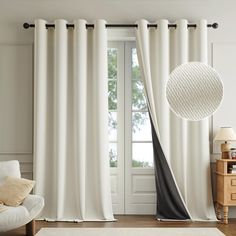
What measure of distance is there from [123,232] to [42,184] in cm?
128

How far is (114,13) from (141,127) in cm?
157

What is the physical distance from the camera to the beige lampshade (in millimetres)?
4930

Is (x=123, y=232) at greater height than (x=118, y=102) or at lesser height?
lesser

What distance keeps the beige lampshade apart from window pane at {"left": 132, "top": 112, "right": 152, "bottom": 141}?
0.96 m

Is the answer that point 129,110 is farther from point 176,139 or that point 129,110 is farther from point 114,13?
point 114,13

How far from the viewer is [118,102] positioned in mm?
5547

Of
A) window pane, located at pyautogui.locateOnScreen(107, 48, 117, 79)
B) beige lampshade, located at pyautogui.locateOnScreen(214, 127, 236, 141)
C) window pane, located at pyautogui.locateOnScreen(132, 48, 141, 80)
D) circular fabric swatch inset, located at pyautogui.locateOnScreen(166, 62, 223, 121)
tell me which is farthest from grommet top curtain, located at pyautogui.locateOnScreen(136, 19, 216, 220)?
circular fabric swatch inset, located at pyautogui.locateOnScreen(166, 62, 223, 121)

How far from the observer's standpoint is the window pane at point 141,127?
553 centimetres

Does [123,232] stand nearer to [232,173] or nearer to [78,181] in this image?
[78,181]

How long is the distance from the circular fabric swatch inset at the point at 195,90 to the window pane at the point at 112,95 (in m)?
3.66

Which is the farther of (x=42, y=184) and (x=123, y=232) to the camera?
(x=42, y=184)

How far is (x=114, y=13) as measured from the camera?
17.8 ft

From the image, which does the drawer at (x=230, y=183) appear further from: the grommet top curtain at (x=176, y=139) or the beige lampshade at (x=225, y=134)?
the beige lampshade at (x=225, y=134)

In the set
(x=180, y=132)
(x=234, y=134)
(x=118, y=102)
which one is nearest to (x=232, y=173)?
(x=234, y=134)
